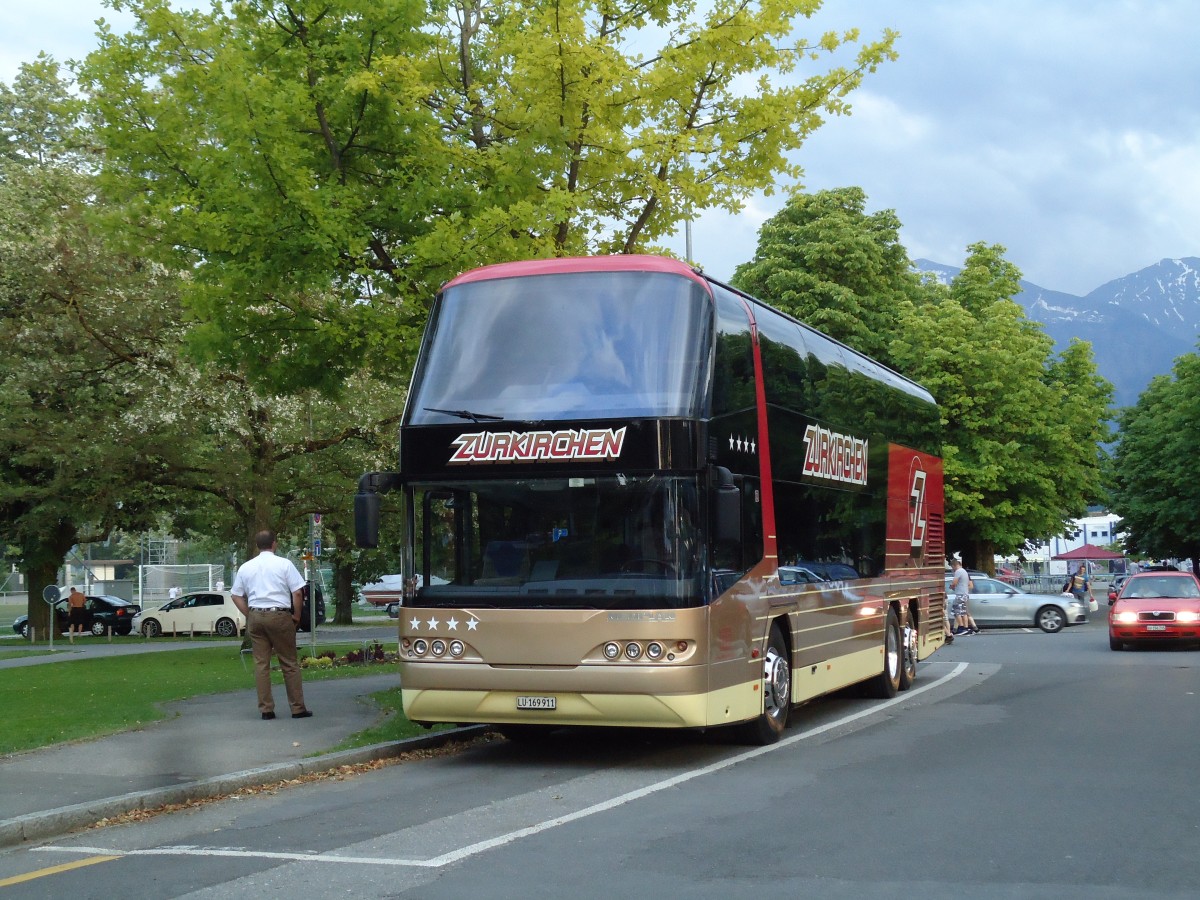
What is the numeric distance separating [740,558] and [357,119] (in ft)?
27.2

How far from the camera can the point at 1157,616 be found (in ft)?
91.8

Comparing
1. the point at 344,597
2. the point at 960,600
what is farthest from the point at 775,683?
the point at 344,597

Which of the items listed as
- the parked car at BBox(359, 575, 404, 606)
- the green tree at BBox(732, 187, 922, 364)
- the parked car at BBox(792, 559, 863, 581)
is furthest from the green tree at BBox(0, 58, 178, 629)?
the parked car at BBox(359, 575, 404, 606)

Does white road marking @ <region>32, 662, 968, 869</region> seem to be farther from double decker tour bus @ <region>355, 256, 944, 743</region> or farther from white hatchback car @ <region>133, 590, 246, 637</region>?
white hatchback car @ <region>133, 590, 246, 637</region>

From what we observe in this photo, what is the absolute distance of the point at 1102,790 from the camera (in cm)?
986

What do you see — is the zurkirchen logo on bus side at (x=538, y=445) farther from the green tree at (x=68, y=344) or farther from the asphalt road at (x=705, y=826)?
the green tree at (x=68, y=344)

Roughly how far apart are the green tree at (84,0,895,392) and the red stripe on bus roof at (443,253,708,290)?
143 inches

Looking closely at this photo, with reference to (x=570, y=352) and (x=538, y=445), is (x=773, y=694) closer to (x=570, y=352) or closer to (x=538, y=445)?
(x=538, y=445)

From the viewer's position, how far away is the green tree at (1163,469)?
55969 millimetres

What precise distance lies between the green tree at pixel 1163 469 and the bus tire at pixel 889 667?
134 ft

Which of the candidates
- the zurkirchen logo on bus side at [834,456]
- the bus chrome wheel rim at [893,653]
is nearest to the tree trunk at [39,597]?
the bus chrome wheel rim at [893,653]

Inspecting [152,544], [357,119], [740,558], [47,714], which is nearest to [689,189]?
[357,119]

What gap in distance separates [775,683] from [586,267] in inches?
163

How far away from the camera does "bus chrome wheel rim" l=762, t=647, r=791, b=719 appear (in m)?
12.6
